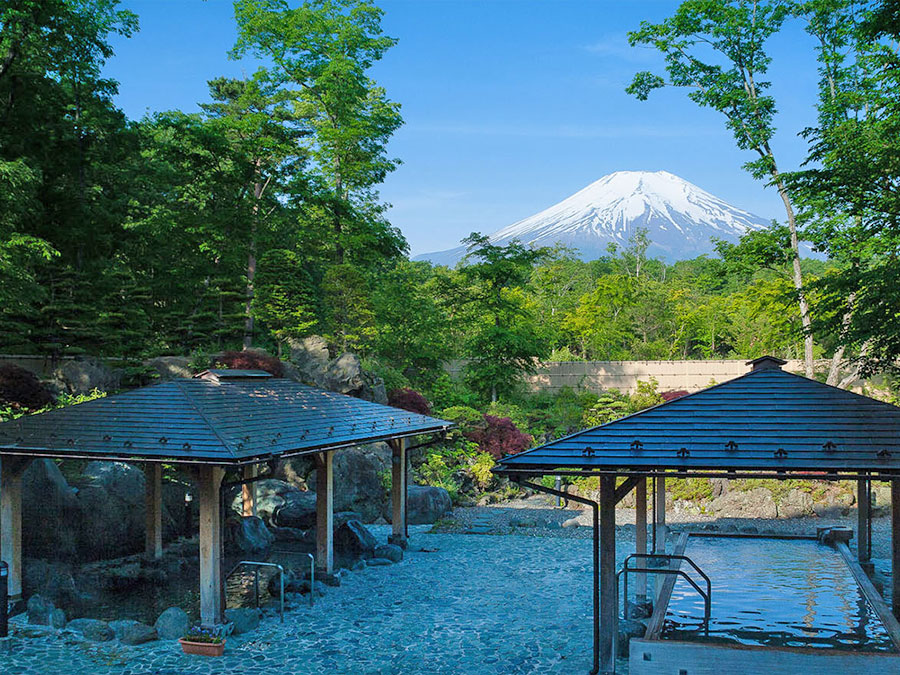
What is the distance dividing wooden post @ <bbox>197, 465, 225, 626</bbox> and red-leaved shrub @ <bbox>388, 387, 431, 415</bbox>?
48.4 feet

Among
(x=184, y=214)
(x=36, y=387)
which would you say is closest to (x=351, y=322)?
(x=184, y=214)

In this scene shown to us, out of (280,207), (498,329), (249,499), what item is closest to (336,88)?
(280,207)

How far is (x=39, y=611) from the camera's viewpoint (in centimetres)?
961

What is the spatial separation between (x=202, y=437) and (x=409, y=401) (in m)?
15.0

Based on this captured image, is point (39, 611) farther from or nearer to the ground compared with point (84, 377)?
nearer to the ground

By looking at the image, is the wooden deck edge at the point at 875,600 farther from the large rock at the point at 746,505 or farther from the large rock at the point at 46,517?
the large rock at the point at 46,517

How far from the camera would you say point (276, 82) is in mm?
28719

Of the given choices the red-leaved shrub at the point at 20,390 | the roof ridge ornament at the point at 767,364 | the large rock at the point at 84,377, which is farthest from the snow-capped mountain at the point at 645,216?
the roof ridge ornament at the point at 767,364

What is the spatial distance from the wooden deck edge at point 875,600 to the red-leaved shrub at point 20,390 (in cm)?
1660

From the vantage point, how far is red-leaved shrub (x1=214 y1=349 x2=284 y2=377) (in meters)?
20.5

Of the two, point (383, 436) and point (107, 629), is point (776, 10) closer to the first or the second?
point (383, 436)

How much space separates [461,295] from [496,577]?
17751mm

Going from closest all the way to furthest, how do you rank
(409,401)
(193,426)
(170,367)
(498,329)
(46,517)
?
(193,426), (46,517), (170,367), (409,401), (498,329)

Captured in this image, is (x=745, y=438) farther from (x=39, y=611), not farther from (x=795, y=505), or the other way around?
(x=795, y=505)
